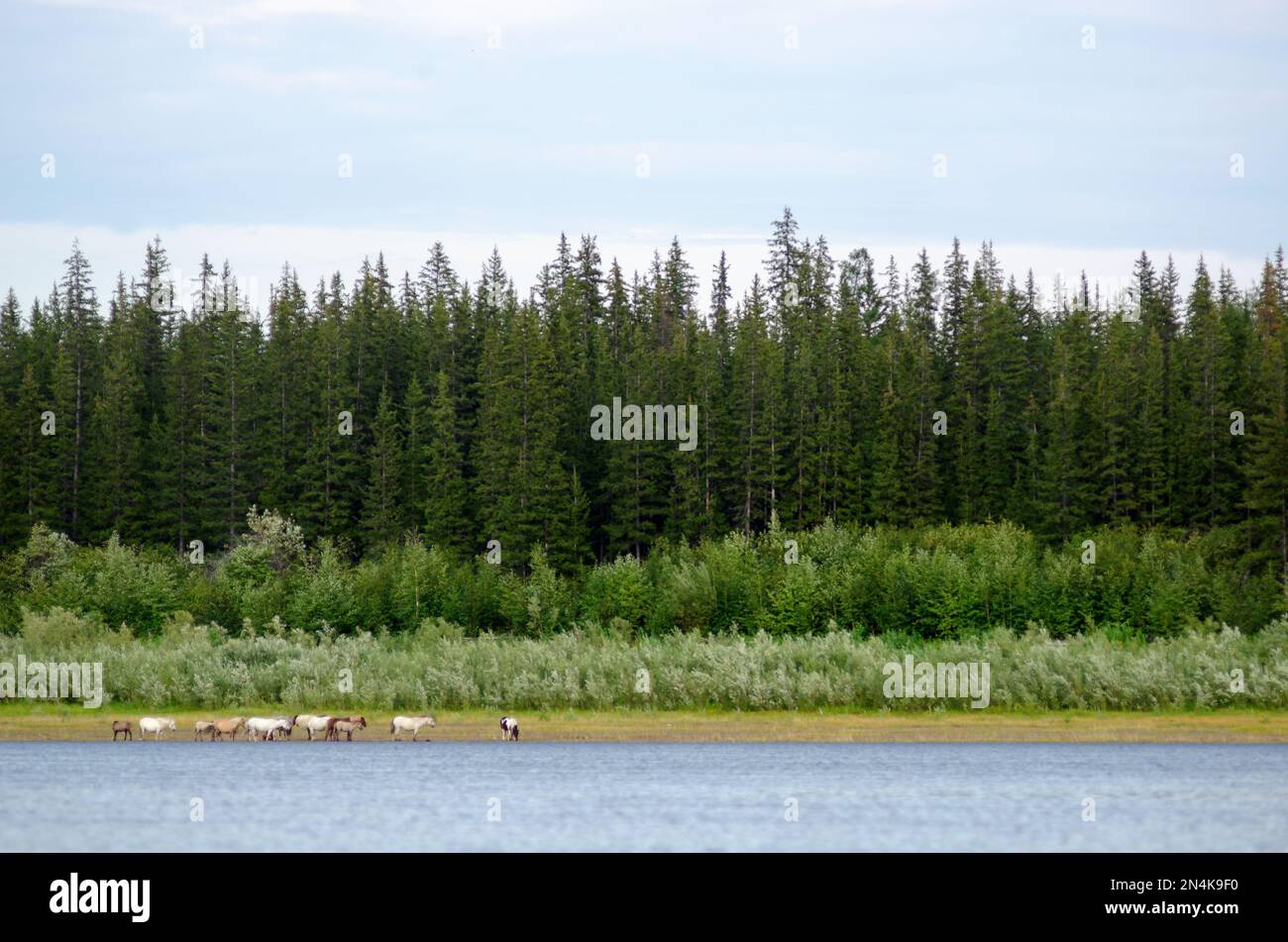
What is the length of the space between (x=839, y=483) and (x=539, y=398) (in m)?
23.4

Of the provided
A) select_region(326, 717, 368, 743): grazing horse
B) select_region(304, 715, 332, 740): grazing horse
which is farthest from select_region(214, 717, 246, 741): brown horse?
select_region(326, 717, 368, 743): grazing horse

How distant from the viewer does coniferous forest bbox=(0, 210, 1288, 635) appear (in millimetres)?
108062

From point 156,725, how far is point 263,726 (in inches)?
147

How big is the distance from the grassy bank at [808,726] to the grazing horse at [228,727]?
1362 millimetres

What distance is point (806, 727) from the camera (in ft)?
177

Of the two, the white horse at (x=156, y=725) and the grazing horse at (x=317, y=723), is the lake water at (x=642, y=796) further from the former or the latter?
the grazing horse at (x=317, y=723)

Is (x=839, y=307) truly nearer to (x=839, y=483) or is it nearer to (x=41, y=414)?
(x=839, y=483)

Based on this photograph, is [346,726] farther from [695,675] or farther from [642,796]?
[642,796]

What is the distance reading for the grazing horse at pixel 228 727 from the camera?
174 feet

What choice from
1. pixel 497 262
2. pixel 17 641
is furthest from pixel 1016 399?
pixel 17 641

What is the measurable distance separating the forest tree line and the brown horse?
154ft

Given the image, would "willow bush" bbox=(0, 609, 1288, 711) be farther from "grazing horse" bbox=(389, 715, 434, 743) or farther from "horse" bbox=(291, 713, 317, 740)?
"horse" bbox=(291, 713, 317, 740)

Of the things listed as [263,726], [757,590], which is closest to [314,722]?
[263,726]

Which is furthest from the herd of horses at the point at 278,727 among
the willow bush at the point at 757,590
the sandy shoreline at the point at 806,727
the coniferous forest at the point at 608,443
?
the coniferous forest at the point at 608,443
